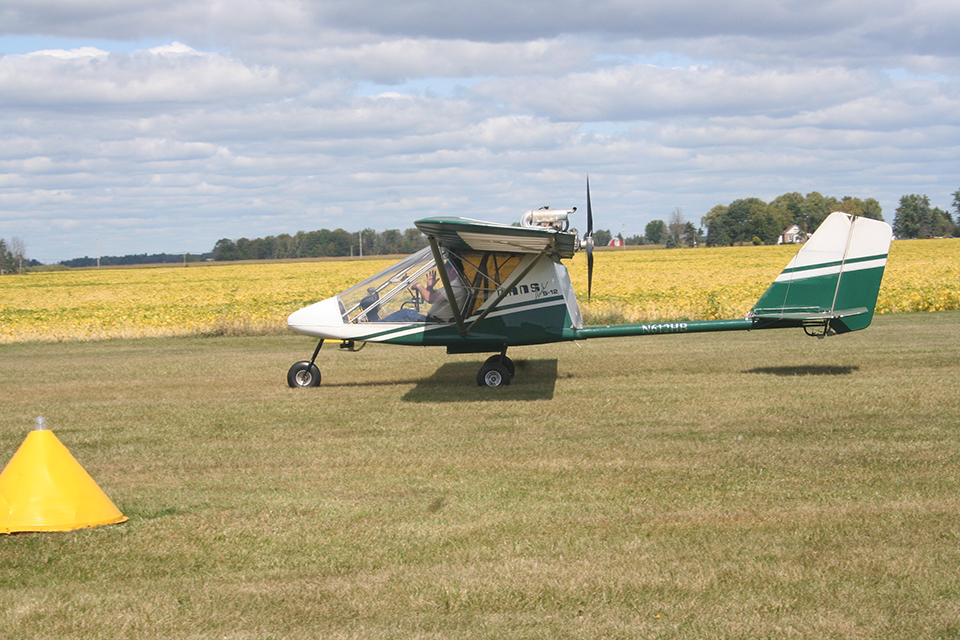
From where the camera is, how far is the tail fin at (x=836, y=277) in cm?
1193

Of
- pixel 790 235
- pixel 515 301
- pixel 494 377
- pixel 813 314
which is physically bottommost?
pixel 494 377

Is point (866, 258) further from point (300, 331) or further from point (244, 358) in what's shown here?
point (244, 358)

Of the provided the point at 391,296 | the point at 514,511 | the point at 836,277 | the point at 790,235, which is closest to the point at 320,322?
the point at 391,296

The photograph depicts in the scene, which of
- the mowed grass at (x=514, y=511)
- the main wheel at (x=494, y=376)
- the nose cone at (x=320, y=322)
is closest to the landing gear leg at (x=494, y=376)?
the main wheel at (x=494, y=376)

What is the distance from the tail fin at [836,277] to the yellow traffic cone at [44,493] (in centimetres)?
971

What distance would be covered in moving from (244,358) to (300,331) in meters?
4.73

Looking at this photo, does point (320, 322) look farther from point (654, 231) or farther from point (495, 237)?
point (654, 231)

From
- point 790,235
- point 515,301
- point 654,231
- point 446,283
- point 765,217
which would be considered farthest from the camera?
point 654,231

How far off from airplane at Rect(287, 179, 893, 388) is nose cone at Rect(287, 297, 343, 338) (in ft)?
0.05

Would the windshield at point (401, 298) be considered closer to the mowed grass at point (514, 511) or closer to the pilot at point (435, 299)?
the pilot at point (435, 299)

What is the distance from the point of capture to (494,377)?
1226cm

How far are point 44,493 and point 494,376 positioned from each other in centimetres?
734

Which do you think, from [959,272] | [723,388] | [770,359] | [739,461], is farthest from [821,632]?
[959,272]

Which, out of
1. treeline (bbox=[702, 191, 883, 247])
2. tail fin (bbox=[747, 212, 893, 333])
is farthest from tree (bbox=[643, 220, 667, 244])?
tail fin (bbox=[747, 212, 893, 333])
